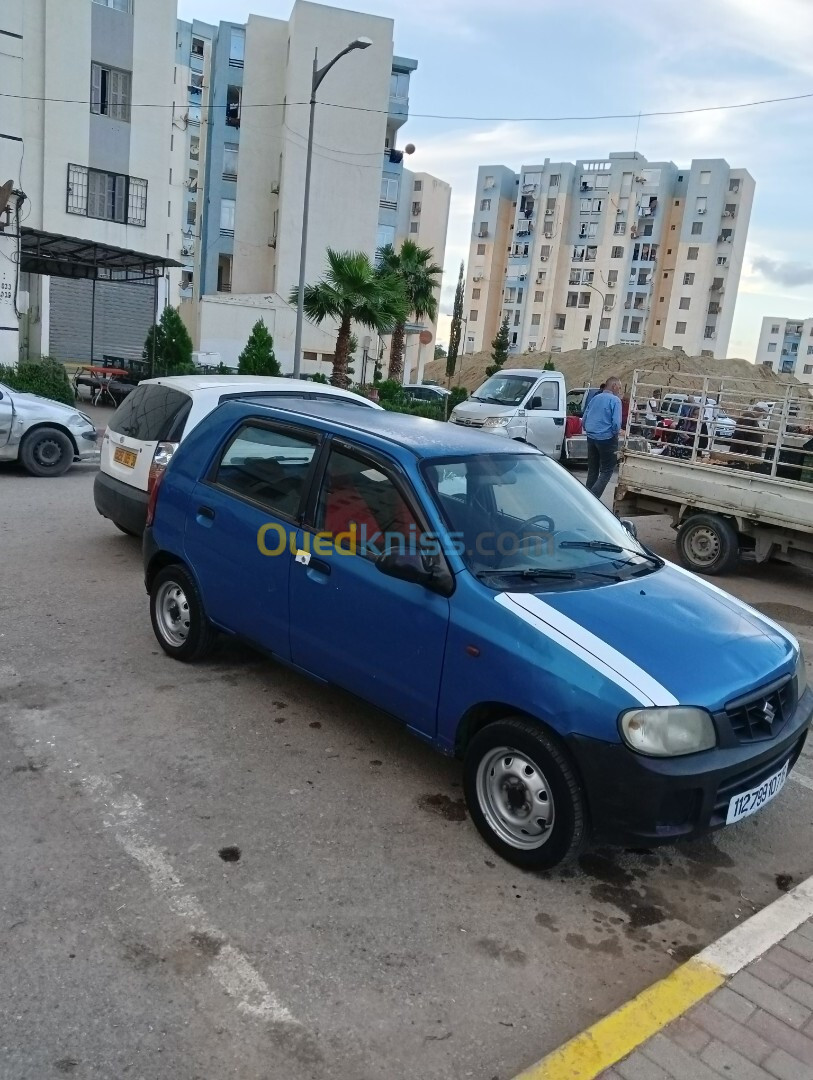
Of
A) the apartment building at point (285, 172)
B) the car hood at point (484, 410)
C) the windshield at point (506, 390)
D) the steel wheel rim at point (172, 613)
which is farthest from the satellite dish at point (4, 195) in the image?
the apartment building at point (285, 172)

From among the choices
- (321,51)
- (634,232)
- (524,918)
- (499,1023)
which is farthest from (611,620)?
(634,232)

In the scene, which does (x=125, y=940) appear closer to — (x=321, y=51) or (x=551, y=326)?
(x=321, y=51)

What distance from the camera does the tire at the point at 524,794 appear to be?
327 cm

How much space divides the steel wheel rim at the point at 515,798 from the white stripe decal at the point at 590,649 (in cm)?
48

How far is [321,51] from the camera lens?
132 ft

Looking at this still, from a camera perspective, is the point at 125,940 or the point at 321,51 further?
the point at 321,51

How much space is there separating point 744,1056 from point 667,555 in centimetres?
809

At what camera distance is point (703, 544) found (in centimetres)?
924

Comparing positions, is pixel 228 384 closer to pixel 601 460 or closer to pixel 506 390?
pixel 601 460

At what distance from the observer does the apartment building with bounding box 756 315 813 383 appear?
389ft

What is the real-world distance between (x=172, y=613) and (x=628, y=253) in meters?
79.8

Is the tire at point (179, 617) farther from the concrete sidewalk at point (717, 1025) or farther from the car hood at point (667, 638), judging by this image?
the concrete sidewalk at point (717, 1025)

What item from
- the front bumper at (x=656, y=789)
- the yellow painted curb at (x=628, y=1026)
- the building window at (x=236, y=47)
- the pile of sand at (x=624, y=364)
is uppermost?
the building window at (x=236, y=47)

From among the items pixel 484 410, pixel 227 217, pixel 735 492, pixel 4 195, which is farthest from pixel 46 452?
pixel 227 217
